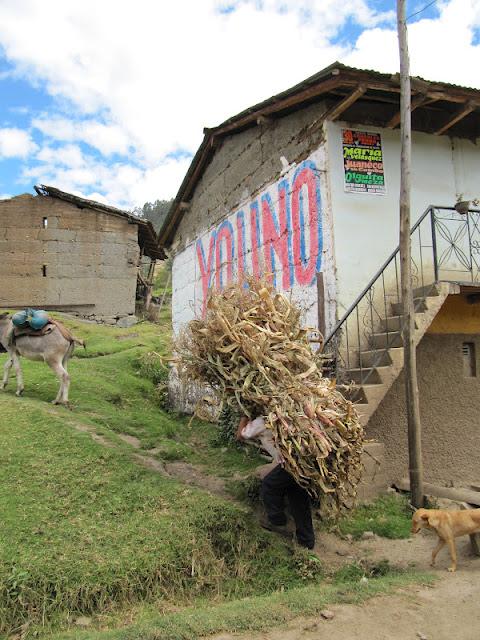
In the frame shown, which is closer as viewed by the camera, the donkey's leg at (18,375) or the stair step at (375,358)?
the stair step at (375,358)

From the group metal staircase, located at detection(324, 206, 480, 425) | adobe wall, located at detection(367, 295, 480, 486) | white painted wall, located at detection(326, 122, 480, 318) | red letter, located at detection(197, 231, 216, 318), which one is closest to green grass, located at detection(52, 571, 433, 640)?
metal staircase, located at detection(324, 206, 480, 425)

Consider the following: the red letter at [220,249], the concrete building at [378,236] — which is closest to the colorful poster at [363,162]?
the concrete building at [378,236]

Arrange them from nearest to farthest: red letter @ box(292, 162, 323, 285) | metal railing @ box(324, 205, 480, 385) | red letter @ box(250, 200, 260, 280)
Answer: metal railing @ box(324, 205, 480, 385) → red letter @ box(292, 162, 323, 285) → red letter @ box(250, 200, 260, 280)

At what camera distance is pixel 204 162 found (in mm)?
12633

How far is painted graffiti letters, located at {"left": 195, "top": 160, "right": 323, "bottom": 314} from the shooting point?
8180 mm

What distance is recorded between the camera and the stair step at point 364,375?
6.92 m

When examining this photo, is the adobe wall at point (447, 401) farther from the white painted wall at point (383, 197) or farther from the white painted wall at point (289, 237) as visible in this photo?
the white painted wall at point (289, 237)

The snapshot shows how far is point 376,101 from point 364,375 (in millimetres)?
4352

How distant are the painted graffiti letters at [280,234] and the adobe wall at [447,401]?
244cm

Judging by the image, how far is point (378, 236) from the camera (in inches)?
318

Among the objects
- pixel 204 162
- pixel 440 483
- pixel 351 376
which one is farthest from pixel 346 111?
pixel 440 483

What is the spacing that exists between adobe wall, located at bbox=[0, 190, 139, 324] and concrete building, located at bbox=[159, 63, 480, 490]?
1226cm

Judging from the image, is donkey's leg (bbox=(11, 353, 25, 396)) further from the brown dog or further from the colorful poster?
the brown dog

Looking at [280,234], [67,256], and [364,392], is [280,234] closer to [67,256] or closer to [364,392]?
[364,392]
